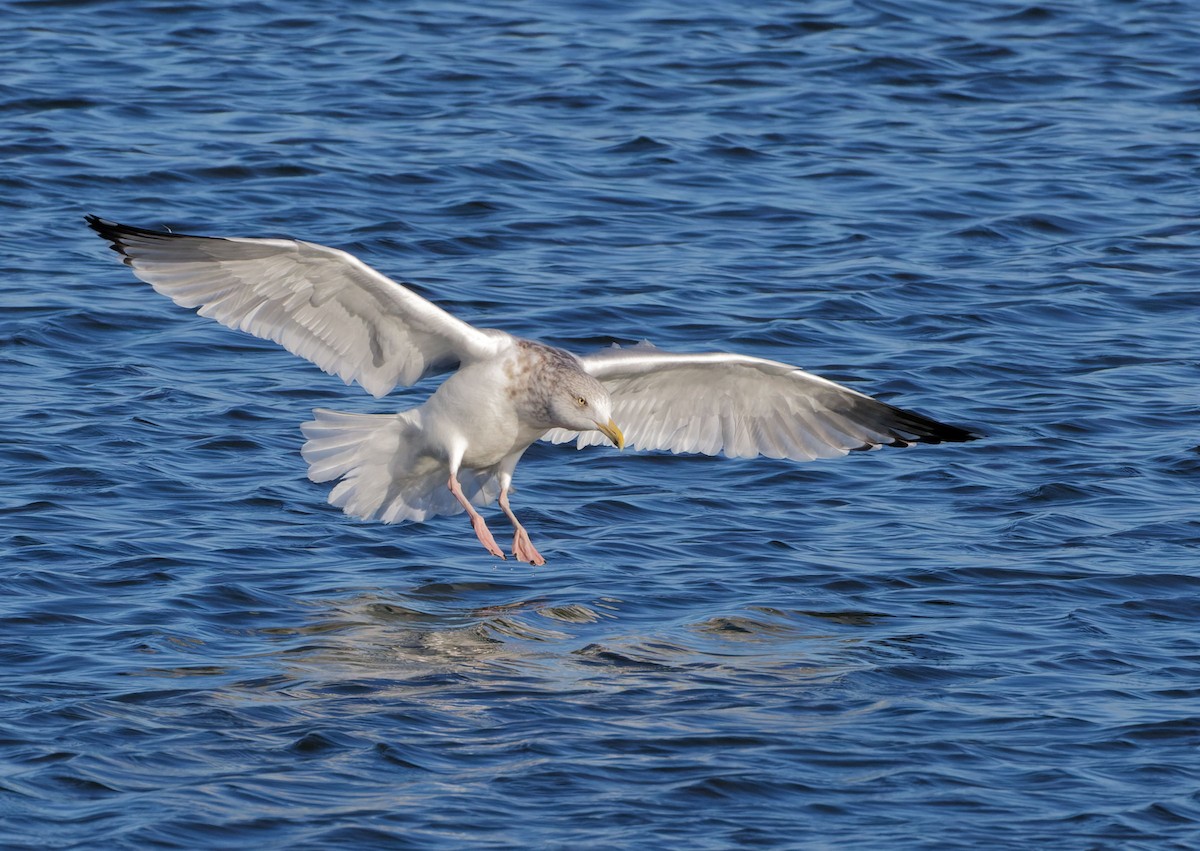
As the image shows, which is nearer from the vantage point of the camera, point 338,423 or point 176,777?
point 176,777

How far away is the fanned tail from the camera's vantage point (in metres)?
10.1

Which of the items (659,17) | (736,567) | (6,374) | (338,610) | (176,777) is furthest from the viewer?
(659,17)

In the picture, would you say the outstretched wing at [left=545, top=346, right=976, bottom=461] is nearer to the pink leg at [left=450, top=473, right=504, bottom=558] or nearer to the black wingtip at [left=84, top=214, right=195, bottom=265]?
the pink leg at [left=450, top=473, right=504, bottom=558]

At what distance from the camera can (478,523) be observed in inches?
386

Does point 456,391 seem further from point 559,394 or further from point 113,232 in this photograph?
point 113,232

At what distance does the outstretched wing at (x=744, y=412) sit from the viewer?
10.2m

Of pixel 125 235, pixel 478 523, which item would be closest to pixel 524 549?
pixel 478 523

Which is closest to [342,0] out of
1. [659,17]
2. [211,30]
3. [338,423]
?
[211,30]

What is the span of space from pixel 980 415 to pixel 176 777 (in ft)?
21.0


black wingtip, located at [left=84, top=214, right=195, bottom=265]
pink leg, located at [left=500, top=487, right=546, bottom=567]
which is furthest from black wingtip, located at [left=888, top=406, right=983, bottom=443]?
black wingtip, located at [left=84, top=214, right=195, bottom=265]

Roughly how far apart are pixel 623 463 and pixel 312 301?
283 centimetres

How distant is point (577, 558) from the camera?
10461 millimetres

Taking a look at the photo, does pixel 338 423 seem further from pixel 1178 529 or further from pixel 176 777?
pixel 1178 529

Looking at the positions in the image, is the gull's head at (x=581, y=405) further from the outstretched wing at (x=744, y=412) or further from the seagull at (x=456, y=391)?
the outstretched wing at (x=744, y=412)
